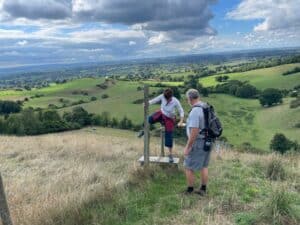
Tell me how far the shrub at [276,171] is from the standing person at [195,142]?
7.32 ft

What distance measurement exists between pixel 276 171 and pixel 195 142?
9.29 feet

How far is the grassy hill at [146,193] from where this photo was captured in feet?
18.0

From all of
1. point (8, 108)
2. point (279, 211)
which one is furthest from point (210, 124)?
point (8, 108)

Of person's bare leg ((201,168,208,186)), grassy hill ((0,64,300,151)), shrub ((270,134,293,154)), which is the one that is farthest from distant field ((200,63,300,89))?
person's bare leg ((201,168,208,186))

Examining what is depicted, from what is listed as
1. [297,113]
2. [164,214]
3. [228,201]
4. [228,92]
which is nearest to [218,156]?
[228,201]

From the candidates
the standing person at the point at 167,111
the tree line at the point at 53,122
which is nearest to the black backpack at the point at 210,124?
the standing person at the point at 167,111

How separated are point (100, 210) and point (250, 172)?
4.13 metres

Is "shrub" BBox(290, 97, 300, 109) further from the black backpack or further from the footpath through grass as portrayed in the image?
the black backpack

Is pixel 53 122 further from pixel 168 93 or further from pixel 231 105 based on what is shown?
pixel 168 93

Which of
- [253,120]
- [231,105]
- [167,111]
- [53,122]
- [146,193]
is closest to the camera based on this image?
[146,193]

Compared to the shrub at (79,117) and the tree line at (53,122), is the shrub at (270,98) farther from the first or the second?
the shrub at (79,117)

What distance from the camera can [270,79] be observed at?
81.4 meters

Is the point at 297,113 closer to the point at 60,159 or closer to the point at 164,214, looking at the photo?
the point at 60,159

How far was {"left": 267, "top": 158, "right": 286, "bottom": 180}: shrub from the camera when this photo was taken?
8297mm
